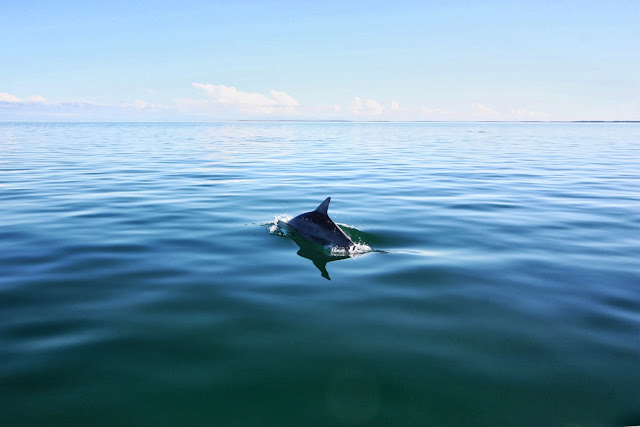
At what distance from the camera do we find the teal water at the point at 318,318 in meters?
5.02

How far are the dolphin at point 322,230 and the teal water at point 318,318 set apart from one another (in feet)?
2.01

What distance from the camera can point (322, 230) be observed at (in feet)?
37.5

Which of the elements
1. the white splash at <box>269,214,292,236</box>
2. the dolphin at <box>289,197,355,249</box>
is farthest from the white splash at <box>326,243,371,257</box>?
the white splash at <box>269,214,292,236</box>

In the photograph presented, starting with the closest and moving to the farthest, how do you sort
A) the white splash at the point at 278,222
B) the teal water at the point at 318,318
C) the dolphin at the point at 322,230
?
1. the teal water at the point at 318,318
2. the dolphin at the point at 322,230
3. the white splash at the point at 278,222

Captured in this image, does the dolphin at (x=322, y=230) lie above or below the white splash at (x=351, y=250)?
above

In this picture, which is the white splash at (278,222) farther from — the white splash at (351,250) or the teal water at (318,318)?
the white splash at (351,250)

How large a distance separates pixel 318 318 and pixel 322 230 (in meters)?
4.47

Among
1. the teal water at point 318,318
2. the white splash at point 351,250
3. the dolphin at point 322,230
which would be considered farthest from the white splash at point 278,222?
the white splash at point 351,250

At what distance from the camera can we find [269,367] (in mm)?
5707

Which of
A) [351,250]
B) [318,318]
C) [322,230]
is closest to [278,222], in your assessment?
[322,230]

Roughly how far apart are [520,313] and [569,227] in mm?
7016

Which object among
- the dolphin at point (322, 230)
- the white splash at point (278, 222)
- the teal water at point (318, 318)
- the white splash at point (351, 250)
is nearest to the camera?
the teal water at point (318, 318)

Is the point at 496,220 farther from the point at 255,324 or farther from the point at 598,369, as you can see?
the point at 255,324

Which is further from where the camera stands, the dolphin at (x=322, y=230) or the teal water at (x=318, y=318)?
the dolphin at (x=322, y=230)
